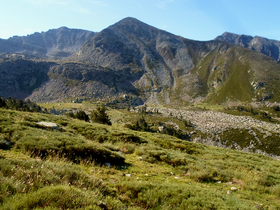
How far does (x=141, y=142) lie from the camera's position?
1772 cm

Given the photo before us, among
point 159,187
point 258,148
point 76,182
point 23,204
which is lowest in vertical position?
point 258,148

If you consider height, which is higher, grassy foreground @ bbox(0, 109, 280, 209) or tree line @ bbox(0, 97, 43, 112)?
grassy foreground @ bbox(0, 109, 280, 209)

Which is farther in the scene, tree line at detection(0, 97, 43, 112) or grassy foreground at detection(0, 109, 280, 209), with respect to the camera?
tree line at detection(0, 97, 43, 112)

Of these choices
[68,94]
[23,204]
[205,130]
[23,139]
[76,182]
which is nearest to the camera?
[23,204]

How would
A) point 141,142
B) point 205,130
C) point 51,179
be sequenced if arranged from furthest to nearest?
point 205,130
point 141,142
point 51,179

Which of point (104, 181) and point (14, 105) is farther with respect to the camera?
point (14, 105)

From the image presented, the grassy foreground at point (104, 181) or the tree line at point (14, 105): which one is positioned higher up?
the grassy foreground at point (104, 181)

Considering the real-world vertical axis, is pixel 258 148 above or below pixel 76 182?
below

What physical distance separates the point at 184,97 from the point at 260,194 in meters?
200

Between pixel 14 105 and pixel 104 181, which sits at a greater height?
pixel 104 181

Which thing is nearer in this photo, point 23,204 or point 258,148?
point 23,204

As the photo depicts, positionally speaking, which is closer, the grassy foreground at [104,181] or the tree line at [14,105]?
the grassy foreground at [104,181]

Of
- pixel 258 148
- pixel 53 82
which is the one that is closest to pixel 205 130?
Result: pixel 258 148

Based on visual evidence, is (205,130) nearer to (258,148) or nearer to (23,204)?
(258,148)
